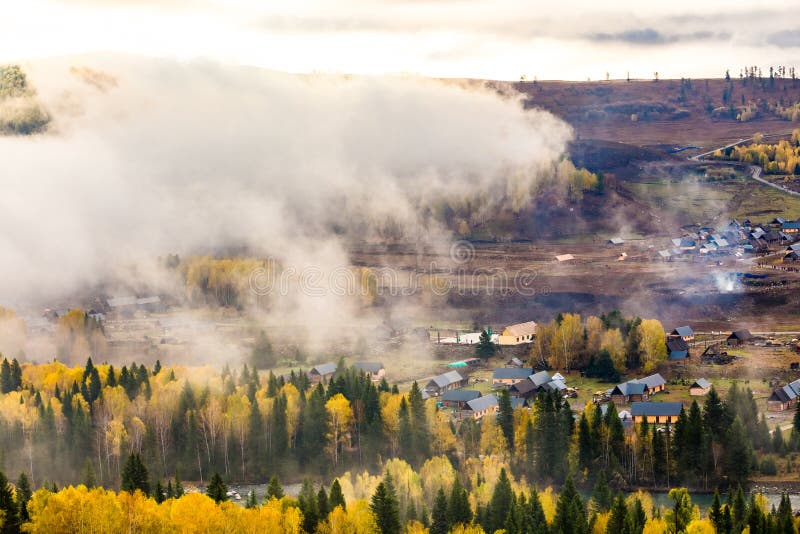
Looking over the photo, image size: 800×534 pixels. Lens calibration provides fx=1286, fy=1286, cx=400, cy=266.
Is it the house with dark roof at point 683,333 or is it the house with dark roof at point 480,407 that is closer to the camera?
the house with dark roof at point 480,407

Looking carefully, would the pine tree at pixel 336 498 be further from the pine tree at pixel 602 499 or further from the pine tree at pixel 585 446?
the pine tree at pixel 585 446

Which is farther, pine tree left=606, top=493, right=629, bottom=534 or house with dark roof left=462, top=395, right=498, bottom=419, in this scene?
house with dark roof left=462, top=395, right=498, bottom=419

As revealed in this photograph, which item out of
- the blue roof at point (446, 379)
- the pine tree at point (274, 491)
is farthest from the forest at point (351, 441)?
the blue roof at point (446, 379)

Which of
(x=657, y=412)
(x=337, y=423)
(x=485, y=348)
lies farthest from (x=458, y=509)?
(x=485, y=348)

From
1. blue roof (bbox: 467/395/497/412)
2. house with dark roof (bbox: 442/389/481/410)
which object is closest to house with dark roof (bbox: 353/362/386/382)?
house with dark roof (bbox: 442/389/481/410)

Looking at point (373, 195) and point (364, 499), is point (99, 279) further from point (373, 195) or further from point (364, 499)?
point (364, 499)

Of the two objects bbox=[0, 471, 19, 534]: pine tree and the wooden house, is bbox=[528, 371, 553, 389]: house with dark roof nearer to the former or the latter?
the wooden house
